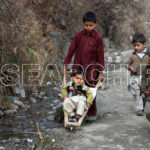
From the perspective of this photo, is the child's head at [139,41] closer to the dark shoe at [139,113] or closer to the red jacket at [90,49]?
the red jacket at [90,49]

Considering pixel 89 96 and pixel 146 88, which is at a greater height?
pixel 146 88

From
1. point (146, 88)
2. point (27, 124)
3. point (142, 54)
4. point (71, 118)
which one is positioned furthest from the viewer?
point (142, 54)

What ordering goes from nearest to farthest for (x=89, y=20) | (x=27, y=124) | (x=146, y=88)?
(x=146, y=88)
(x=89, y=20)
(x=27, y=124)

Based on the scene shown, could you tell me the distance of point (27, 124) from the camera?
4.86 meters

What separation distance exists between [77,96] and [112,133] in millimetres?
791

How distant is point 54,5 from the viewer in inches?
367

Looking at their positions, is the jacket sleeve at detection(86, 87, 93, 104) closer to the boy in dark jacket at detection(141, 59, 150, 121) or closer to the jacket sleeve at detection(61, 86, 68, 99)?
the jacket sleeve at detection(61, 86, 68, 99)

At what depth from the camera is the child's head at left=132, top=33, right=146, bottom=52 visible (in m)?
4.81

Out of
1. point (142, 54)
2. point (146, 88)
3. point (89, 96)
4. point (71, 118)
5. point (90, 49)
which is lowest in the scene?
point (71, 118)

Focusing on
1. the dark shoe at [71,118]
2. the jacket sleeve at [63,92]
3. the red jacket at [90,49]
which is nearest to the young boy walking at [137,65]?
the red jacket at [90,49]

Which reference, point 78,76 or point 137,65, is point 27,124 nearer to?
point 78,76

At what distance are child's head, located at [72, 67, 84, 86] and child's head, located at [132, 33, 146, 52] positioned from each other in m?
1.12

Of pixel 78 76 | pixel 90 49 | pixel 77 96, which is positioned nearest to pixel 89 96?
pixel 77 96

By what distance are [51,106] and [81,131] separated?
1998mm
